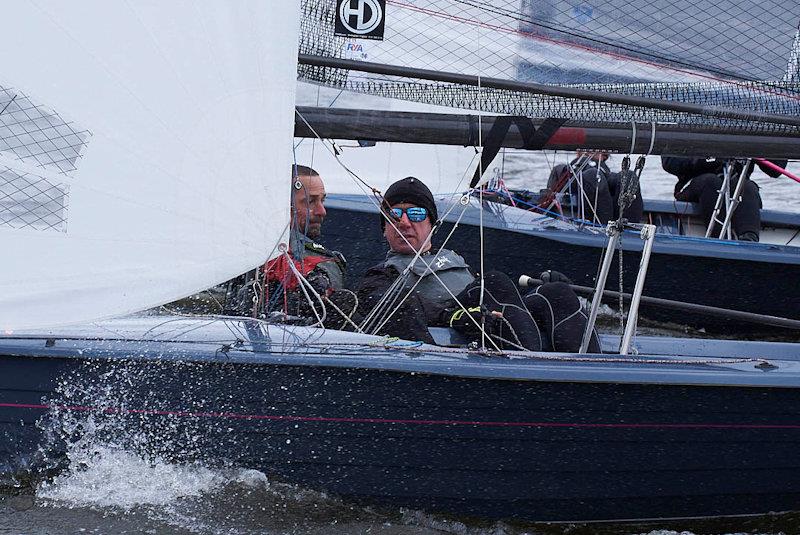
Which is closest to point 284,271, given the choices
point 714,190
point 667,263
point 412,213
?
point 412,213

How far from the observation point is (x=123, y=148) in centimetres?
353

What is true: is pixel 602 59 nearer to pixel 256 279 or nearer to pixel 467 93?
pixel 467 93

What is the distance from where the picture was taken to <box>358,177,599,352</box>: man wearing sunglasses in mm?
4188

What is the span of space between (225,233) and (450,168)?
4.80 meters

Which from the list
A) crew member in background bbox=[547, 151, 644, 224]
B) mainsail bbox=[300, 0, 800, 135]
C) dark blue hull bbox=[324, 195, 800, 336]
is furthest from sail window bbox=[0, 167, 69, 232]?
crew member in background bbox=[547, 151, 644, 224]

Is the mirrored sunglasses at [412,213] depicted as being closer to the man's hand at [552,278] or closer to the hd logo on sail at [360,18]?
the man's hand at [552,278]

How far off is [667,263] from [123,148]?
4.66 meters

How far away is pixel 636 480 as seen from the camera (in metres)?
4.01

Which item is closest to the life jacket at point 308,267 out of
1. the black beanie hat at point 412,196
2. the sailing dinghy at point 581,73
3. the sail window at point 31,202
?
the black beanie hat at point 412,196

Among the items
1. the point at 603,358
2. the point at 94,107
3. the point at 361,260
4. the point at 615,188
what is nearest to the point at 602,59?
the point at 603,358

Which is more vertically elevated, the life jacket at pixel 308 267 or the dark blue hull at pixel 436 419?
the life jacket at pixel 308 267

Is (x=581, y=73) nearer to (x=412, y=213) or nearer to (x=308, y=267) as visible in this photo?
(x=412, y=213)

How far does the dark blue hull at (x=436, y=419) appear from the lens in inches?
150

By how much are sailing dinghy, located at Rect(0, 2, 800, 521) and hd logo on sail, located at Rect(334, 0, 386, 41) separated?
72 cm
